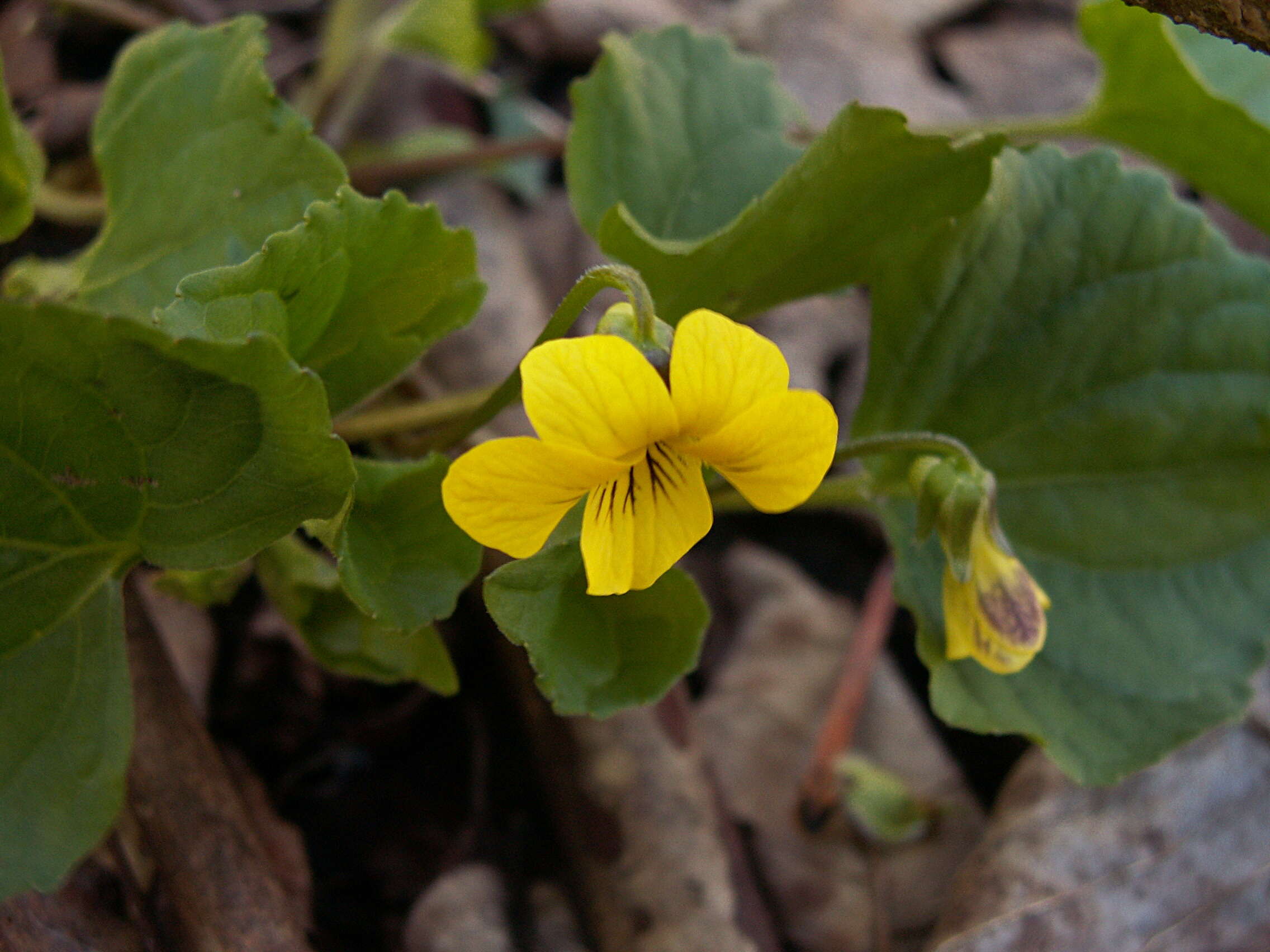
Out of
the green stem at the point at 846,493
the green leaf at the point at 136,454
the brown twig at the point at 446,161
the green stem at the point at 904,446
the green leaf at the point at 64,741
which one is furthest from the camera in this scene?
the brown twig at the point at 446,161

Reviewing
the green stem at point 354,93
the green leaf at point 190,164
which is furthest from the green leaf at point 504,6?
the green leaf at point 190,164

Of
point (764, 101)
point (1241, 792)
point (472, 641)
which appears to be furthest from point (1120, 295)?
point (472, 641)

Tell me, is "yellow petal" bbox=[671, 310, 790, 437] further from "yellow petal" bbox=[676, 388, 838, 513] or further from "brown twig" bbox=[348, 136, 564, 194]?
"brown twig" bbox=[348, 136, 564, 194]

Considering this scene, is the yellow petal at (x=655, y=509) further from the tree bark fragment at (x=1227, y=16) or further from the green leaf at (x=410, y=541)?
the tree bark fragment at (x=1227, y=16)

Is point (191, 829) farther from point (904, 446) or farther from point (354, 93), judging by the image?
point (354, 93)

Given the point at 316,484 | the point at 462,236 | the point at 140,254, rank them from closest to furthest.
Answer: the point at 316,484 < the point at 462,236 < the point at 140,254

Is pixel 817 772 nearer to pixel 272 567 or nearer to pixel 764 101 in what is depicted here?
pixel 272 567

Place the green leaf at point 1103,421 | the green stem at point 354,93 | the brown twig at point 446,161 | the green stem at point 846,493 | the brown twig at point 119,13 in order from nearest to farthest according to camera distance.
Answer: the green leaf at point 1103,421
the green stem at point 846,493
the brown twig at point 119,13
the brown twig at point 446,161
the green stem at point 354,93

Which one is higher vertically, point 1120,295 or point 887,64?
point 1120,295
